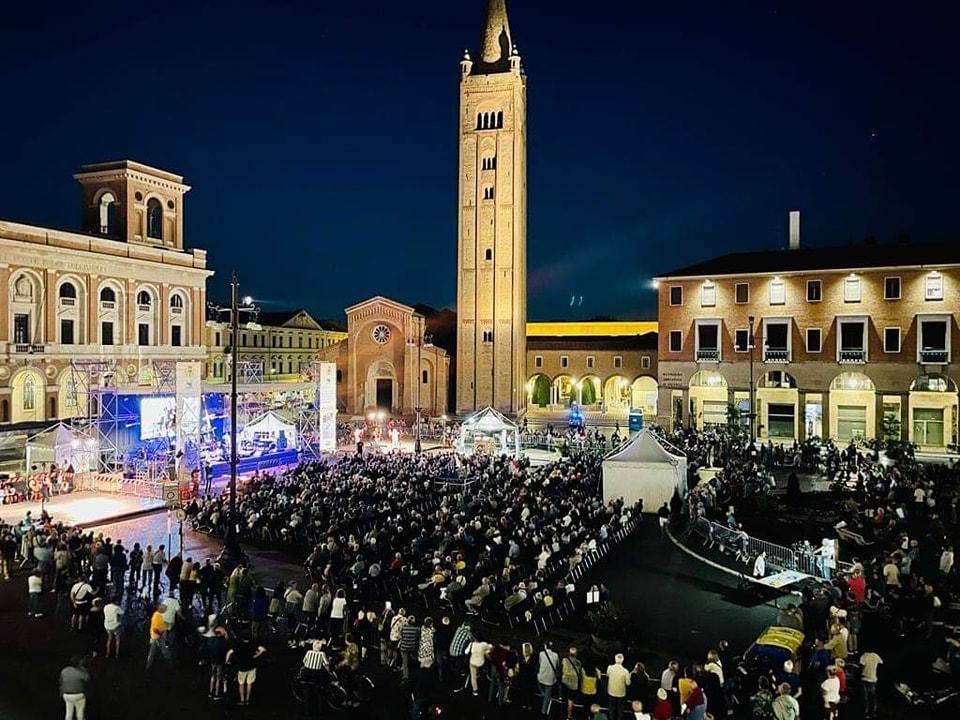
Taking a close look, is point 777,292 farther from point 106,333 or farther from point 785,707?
point 106,333

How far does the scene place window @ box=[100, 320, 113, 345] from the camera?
147 feet

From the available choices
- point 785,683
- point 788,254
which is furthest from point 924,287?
point 785,683

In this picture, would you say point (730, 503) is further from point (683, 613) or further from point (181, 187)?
point (181, 187)

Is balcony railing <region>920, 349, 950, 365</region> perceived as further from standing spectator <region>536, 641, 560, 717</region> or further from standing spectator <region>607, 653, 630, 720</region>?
standing spectator <region>536, 641, 560, 717</region>

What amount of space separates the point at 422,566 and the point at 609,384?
50.3 m

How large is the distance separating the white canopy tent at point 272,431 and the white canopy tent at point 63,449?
7379 mm

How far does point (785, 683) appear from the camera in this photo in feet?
31.2

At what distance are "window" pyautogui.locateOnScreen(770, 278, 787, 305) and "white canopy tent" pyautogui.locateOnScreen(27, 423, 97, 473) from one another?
1426 inches

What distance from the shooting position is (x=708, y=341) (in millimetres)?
45000

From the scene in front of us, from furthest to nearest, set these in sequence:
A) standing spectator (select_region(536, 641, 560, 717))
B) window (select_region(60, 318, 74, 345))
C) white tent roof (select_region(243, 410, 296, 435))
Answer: window (select_region(60, 318, 74, 345)) → white tent roof (select_region(243, 410, 296, 435)) → standing spectator (select_region(536, 641, 560, 717))

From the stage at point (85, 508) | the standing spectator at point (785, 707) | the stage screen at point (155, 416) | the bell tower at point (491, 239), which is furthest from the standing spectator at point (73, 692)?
the bell tower at point (491, 239)

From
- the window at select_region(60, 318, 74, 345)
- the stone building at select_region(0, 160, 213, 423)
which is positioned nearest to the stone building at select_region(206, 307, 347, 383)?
the stone building at select_region(0, 160, 213, 423)

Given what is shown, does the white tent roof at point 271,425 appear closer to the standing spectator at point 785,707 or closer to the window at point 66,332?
the window at point 66,332

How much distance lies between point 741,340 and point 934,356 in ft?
32.3
